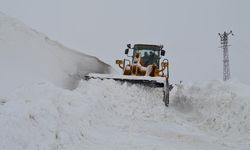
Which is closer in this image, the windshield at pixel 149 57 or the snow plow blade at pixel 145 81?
the snow plow blade at pixel 145 81

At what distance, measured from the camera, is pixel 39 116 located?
5.08 metres

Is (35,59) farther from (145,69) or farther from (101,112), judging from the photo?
(101,112)

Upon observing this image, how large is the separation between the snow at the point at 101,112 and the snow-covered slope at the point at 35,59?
0.06 metres

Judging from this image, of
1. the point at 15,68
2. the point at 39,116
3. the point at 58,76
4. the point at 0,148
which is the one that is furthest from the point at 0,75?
the point at 0,148

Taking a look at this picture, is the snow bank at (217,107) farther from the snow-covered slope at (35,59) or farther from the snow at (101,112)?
the snow-covered slope at (35,59)

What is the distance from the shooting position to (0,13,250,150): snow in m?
4.89

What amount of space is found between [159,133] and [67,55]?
41.3 feet

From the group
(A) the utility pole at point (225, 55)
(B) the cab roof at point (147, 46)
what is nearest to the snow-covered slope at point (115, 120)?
(B) the cab roof at point (147, 46)

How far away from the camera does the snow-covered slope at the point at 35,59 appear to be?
1411cm

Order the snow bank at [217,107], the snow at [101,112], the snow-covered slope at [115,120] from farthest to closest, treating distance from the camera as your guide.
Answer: the snow bank at [217,107]
the snow at [101,112]
the snow-covered slope at [115,120]

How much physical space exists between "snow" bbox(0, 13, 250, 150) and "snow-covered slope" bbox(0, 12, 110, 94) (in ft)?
0.19

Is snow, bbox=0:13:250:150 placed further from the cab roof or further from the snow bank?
the cab roof

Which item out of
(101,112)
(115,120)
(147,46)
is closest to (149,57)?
(147,46)

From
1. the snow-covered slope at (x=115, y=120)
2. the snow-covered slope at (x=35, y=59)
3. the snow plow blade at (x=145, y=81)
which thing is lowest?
the snow-covered slope at (x=115, y=120)
